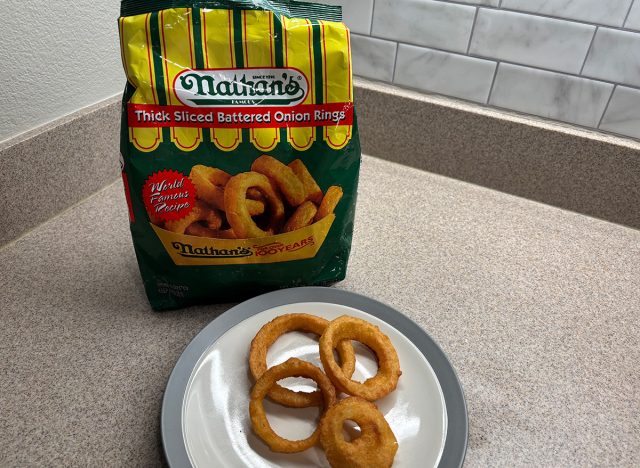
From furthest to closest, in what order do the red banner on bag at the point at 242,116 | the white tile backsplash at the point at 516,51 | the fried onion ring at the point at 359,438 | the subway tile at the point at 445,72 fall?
1. the subway tile at the point at 445,72
2. the white tile backsplash at the point at 516,51
3. the red banner on bag at the point at 242,116
4. the fried onion ring at the point at 359,438

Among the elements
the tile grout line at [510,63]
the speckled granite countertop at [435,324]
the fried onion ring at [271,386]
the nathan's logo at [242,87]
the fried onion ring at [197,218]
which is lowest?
the speckled granite countertop at [435,324]

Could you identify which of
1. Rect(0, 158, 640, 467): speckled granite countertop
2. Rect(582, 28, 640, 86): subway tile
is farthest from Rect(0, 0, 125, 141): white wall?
Rect(582, 28, 640, 86): subway tile

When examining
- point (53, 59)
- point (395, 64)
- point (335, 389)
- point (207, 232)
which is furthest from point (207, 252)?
point (395, 64)

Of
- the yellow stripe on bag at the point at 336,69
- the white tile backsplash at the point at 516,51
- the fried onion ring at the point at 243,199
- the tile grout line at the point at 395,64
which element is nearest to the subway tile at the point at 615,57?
the white tile backsplash at the point at 516,51

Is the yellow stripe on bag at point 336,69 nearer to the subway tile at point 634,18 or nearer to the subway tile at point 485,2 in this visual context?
the subway tile at point 485,2

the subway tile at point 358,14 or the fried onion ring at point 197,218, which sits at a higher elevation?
the subway tile at point 358,14

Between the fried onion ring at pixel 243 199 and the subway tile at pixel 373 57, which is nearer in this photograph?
the fried onion ring at pixel 243 199
